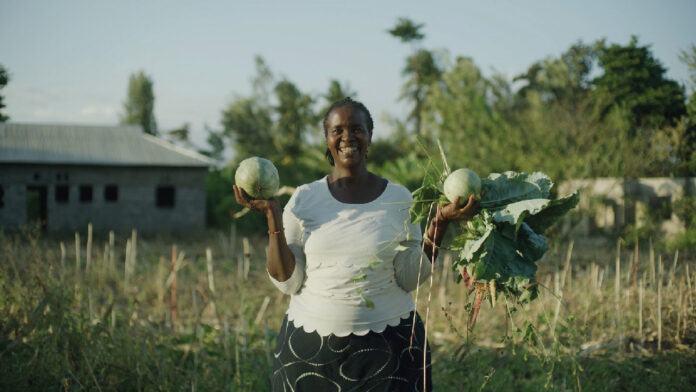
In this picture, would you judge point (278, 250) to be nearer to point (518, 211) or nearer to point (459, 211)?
point (459, 211)

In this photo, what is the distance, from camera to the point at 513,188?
6.28 feet

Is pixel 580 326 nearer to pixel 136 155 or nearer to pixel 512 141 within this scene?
pixel 512 141

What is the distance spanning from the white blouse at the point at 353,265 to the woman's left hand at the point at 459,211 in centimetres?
17

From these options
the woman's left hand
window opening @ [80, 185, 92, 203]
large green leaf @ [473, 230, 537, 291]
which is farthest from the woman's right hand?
window opening @ [80, 185, 92, 203]

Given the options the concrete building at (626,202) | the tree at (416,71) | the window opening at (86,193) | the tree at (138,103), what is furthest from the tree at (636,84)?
the tree at (138,103)

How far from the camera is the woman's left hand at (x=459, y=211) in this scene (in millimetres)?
1772

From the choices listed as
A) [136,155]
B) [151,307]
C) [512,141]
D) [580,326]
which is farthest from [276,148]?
[580,326]

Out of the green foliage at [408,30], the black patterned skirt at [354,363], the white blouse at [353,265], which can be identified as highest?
the green foliage at [408,30]

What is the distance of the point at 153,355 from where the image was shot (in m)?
3.56

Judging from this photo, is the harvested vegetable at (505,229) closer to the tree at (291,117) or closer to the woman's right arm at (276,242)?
the woman's right arm at (276,242)

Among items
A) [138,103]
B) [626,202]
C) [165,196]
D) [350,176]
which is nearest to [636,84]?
[626,202]

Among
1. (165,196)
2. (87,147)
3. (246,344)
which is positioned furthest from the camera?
(87,147)

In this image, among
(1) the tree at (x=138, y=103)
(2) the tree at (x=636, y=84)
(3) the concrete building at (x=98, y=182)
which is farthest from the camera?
(1) the tree at (x=138, y=103)

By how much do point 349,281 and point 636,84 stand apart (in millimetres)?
20826
